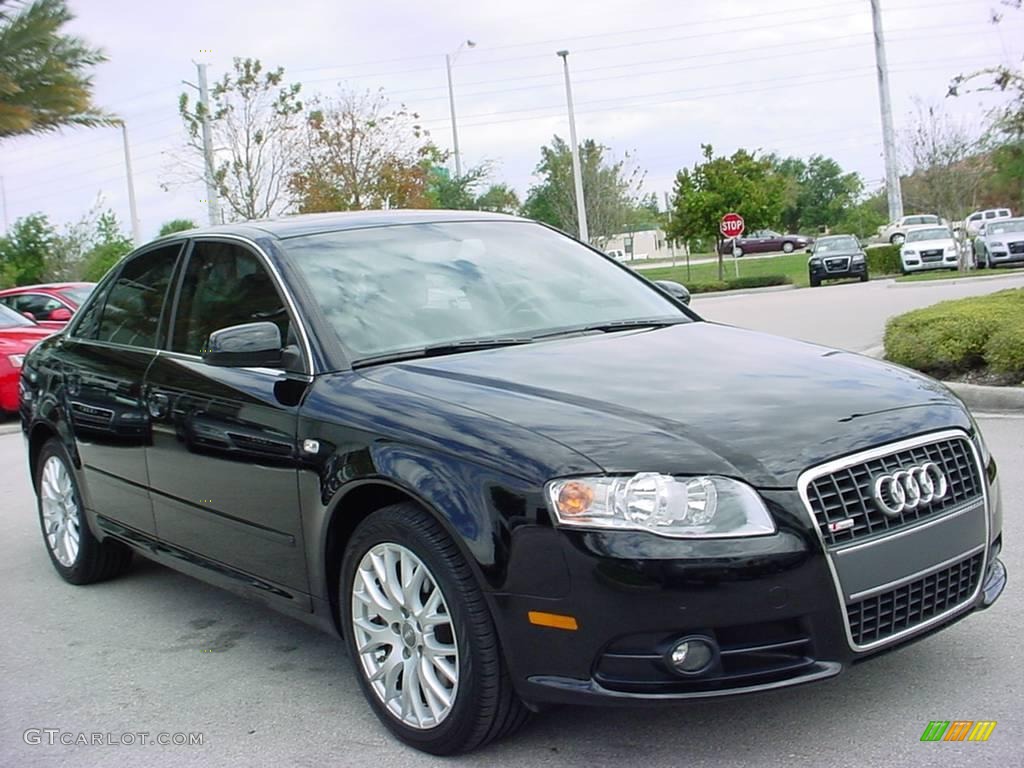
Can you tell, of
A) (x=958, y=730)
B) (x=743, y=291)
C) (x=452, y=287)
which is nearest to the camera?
(x=958, y=730)

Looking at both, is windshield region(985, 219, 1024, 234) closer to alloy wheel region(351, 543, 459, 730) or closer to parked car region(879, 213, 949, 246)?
parked car region(879, 213, 949, 246)

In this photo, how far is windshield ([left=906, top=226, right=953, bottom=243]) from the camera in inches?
1320

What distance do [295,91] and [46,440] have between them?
3018cm

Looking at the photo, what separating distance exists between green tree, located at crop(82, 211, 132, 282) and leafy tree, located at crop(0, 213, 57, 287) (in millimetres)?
1507

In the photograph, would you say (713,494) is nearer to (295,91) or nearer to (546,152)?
(295,91)

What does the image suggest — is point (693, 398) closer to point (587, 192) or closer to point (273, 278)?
point (273, 278)

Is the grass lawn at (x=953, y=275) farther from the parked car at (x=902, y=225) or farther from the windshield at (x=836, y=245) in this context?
the parked car at (x=902, y=225)

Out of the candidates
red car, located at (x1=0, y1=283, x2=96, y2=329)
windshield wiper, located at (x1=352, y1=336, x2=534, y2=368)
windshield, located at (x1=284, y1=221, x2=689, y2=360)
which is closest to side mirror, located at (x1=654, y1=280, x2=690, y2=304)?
windshield, located at (x1=284, y1=221, x2=689, y2=360)

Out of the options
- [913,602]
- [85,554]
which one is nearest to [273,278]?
[85,554]

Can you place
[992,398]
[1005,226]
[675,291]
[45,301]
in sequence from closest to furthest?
[675,291]
[992,398]
[45,301]
[1005,226]

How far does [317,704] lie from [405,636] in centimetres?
68

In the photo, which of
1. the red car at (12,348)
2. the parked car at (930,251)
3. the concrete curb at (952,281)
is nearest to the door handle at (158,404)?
the red car at (12,348)

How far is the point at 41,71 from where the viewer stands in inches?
781

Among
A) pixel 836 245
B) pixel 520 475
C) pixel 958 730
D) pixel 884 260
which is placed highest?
pixel 836 245
